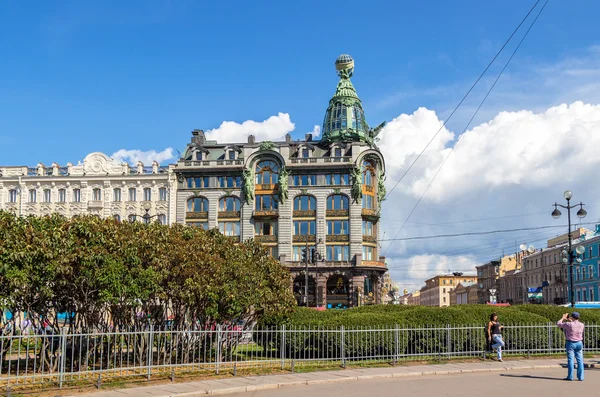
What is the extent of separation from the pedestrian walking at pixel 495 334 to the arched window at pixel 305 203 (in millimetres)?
45864

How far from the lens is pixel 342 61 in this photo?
75.1 meters

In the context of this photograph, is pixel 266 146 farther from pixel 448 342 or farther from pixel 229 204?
pixel 448 342

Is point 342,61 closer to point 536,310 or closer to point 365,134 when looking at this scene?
point 365,134

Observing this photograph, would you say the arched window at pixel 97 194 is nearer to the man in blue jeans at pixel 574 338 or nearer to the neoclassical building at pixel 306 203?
the neoclassical building at pixel 306 203

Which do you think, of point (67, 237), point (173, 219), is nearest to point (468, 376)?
point (67, 237)

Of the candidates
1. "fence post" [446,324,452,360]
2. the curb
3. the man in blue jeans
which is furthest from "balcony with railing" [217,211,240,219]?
the man in blue jeans

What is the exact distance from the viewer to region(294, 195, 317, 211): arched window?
67.9m

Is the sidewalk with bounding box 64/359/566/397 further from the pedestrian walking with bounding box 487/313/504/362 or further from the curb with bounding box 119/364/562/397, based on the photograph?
the pedestrian walking with bounding box 487/313/504/362

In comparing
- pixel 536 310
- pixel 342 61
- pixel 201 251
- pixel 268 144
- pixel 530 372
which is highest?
pixel 342 61

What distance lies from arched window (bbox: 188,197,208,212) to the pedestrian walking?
5063 centimetres

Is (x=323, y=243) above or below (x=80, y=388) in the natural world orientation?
above

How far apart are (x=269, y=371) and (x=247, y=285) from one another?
3673mm

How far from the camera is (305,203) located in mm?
68062

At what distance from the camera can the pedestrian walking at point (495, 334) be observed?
22.1 m
